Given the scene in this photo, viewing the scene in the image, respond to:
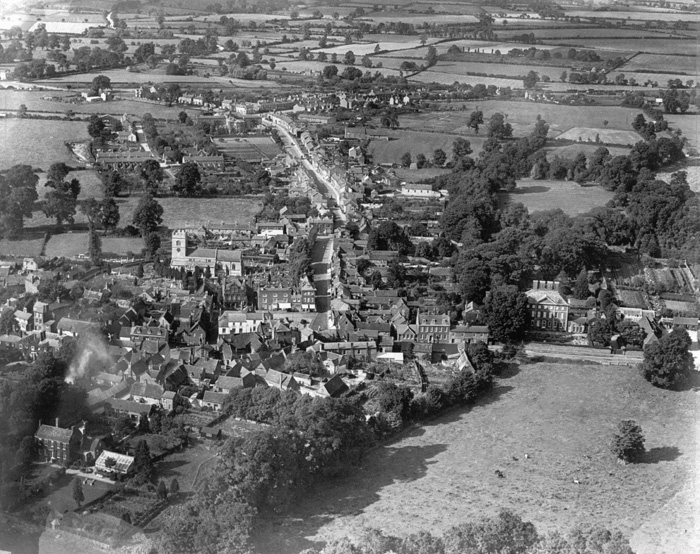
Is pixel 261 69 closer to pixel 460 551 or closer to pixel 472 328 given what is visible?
pixel 472 328

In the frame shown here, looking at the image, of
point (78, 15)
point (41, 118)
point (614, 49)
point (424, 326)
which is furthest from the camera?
point (614, 49)

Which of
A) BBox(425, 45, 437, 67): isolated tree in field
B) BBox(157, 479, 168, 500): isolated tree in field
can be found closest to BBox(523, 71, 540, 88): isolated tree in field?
BBox(425, 45, 437, 67): isolated tree in field

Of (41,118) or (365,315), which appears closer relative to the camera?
(365,315)

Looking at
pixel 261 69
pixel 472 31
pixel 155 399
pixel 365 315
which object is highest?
pixel 472 31

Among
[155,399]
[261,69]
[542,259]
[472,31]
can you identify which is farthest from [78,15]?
[155,399]

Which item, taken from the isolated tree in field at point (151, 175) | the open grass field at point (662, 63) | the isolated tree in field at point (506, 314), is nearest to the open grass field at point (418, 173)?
the isolated tree in field at point (151, 175)
